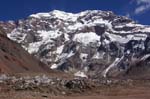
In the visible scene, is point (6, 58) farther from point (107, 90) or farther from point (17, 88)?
point (17, 88)

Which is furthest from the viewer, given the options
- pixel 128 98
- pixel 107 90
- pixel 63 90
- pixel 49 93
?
pixel 107 90

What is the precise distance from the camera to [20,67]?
198125 millimetres

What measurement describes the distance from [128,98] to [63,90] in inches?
600

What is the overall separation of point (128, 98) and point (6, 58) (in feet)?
397

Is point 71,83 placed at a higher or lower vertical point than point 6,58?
lower

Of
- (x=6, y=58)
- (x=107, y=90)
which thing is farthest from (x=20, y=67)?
(x=107, y=90)

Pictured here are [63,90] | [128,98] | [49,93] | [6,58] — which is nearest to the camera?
[128,98]

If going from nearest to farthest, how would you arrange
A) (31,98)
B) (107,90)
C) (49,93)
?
(31,98) → (49,93) → (107,90)

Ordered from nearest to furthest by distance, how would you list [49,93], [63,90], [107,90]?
1. [49,93]
2. [63,90]
3. [107,90]

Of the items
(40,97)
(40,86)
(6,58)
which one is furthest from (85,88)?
(6,58)

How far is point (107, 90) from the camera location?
320 feet

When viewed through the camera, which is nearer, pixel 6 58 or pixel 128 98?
pixel 128 98

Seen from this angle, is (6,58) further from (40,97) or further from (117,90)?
(40,97)

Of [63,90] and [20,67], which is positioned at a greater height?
[20,67]
